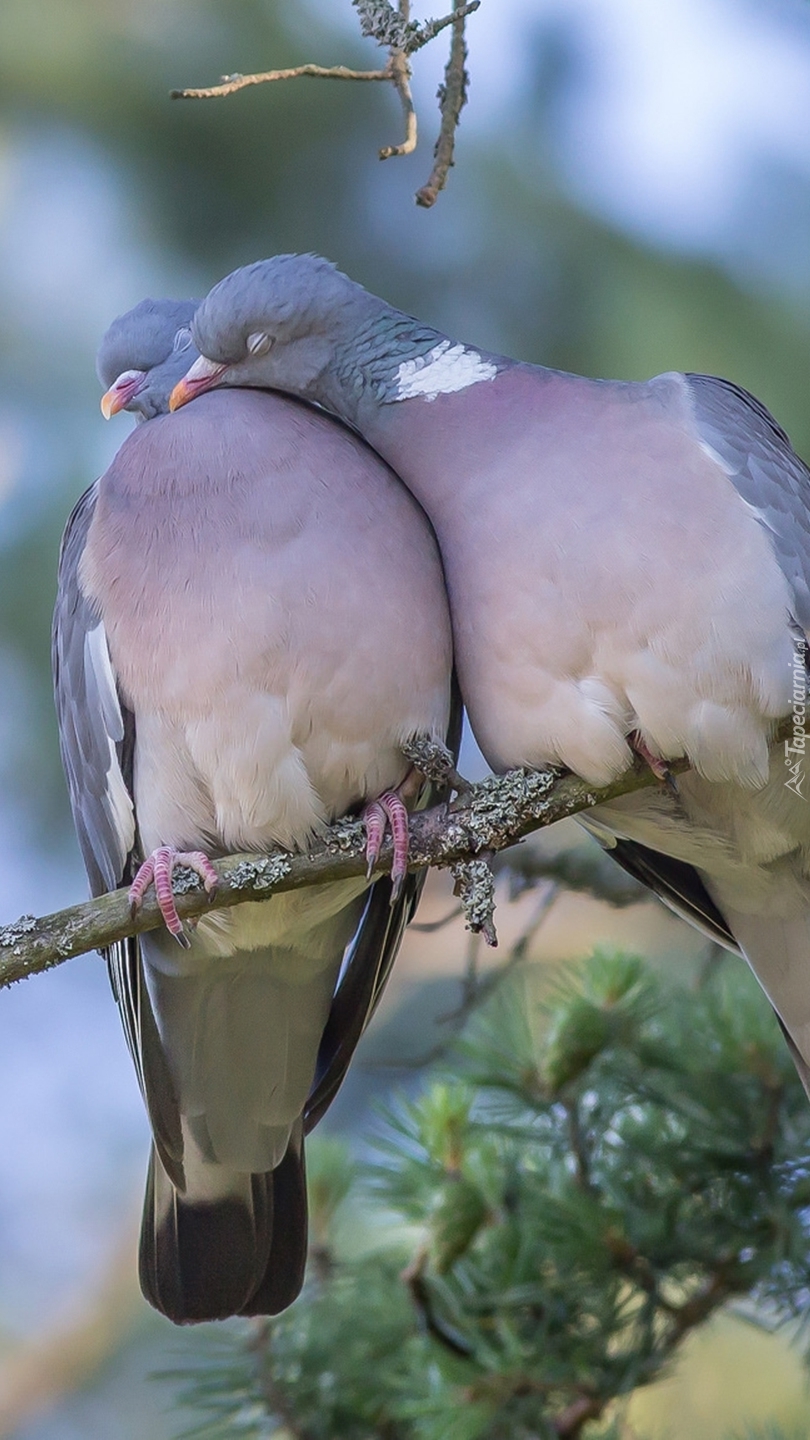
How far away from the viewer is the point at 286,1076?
2553 millimetres

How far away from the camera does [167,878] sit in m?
1.96

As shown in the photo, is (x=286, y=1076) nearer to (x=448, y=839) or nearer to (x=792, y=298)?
(x=448, y=839)

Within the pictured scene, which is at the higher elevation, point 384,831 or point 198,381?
point 198,381

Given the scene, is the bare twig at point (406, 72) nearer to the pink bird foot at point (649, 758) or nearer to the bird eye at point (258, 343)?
the bird eye at point (258, 343)

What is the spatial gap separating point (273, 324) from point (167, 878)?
0.89 m

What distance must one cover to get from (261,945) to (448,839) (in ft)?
1.76

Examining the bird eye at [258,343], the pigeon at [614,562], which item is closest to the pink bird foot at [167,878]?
the pigeon at [614,562]

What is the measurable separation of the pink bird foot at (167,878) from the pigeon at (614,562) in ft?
1.36

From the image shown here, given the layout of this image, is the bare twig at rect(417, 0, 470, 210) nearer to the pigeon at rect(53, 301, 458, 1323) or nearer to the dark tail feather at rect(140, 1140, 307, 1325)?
the pigeon at rect(53, 301, 458, 1323)

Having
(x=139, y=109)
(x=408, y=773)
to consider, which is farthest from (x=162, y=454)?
(x=139, y=109)

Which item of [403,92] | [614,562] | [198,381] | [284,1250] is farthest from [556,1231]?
[403,92]

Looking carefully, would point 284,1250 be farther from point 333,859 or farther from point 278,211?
point 278,211

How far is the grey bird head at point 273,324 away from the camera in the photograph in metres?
2.38

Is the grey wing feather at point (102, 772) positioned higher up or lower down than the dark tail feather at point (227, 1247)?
higher up
